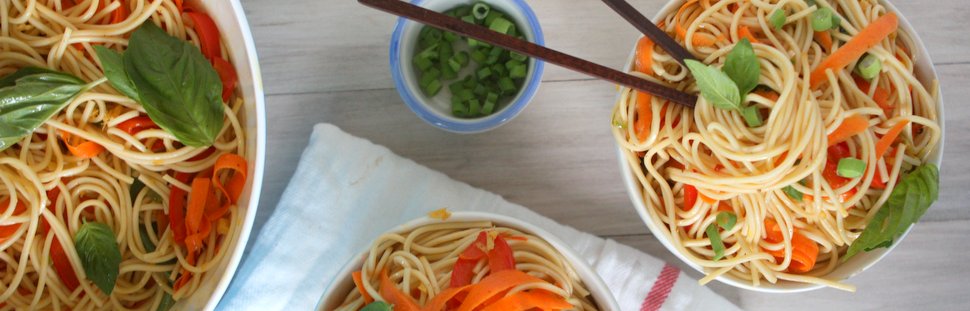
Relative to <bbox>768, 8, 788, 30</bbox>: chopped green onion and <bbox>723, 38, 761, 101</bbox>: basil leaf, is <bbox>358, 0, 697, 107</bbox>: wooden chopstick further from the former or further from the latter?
<bbox>768, 8, 788, 30</bbox>: chopped green onion

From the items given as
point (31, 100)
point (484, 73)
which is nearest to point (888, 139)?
point (484, 73)

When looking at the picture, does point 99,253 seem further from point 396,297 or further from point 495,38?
point 495,38

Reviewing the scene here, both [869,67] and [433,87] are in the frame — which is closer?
[869,67]

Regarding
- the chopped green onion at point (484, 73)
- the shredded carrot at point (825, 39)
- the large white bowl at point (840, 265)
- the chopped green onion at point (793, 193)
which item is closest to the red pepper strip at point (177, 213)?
the chopped green onion at point (484, 73)

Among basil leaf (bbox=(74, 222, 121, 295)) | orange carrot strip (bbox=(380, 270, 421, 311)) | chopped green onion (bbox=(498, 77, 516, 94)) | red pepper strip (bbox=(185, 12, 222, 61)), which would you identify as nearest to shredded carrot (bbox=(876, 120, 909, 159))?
chopped green onion (bbox=(498, 77, 516, 94))

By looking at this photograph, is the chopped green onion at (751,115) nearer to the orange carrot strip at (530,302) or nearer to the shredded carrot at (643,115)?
the shredded carrot at (643,115)

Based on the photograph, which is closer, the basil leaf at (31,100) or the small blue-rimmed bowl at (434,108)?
the basil leaf at (31,100)
